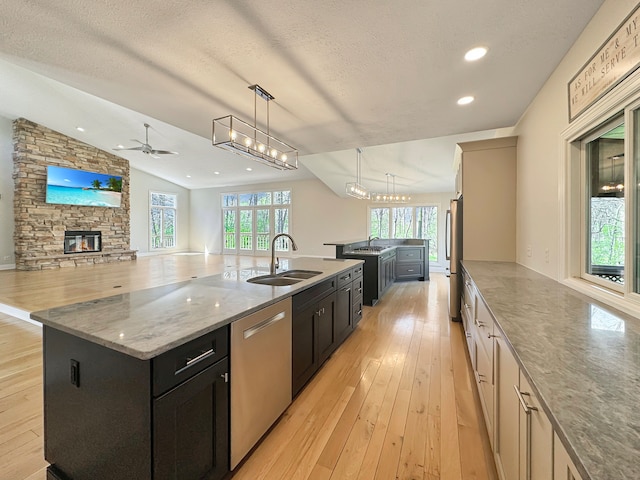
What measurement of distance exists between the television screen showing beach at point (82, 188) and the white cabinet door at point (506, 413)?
1107cm

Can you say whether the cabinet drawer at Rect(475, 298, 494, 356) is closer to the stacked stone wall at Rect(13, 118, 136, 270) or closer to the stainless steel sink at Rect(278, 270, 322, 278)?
the stainless steel sink at Rect(278, 270, 322, 278)

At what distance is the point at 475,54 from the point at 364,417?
279cm

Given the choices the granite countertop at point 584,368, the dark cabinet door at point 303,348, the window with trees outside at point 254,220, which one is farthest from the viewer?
the window with trees outside at point 254,220

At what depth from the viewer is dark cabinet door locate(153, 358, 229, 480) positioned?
1054 millimetres

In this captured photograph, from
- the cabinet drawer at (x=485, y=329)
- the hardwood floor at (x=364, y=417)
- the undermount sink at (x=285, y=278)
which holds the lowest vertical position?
the hardwood floor at (x=364, y=417)

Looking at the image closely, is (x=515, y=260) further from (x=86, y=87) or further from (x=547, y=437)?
(x=86, y=87)

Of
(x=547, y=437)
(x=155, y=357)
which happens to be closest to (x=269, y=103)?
(x=155, y=357)

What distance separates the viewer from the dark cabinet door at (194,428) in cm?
105

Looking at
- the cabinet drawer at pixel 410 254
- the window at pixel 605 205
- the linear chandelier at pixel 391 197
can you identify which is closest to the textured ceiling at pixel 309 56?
the window at pixel 605 205

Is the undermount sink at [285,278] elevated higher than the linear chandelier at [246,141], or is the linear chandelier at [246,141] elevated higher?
the linear chandelier at [246,141]

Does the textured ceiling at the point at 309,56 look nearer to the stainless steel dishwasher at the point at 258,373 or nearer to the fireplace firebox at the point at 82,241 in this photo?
the stainless steel dishwasher at the point at 258,373

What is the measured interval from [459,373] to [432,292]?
3388 millimetres

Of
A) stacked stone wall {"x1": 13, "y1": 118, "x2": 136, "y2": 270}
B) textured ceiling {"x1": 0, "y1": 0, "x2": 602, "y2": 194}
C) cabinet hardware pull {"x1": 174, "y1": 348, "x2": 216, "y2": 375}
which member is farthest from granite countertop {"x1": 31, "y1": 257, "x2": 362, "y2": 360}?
stacked stone wall {"x1": 13, "y1": 118, "x2": 136, "y2": 270}

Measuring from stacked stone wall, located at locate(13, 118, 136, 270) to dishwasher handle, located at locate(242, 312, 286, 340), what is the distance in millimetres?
9605
